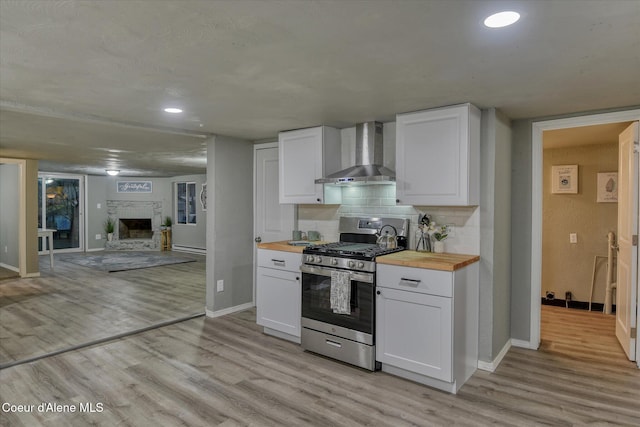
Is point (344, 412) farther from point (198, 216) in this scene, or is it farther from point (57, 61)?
point (198, 216)

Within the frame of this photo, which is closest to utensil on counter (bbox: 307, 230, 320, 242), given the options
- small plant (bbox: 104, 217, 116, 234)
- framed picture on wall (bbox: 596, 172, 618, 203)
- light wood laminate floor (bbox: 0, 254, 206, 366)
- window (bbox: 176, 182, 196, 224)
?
light wood laminate floor (bbox: 0, 254, 206, 366)

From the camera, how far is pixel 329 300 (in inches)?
131

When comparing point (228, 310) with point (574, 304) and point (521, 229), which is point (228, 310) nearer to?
point (521, 229)

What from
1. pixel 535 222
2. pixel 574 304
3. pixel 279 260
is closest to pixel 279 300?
pixel 279 260

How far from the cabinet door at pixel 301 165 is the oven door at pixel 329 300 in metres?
0.91

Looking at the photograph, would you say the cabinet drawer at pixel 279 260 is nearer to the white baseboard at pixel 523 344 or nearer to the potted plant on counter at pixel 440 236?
the potted plant on counter at pixel 440 236

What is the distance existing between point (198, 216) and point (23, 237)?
4.13 metres

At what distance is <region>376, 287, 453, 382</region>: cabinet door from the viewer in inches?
109

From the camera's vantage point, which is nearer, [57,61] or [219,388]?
[57,61]

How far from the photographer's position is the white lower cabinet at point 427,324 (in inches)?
109

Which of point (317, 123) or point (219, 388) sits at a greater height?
point (317, 123)

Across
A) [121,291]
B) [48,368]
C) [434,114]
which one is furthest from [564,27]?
[121,291]

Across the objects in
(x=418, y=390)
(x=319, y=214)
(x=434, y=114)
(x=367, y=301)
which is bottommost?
(x=418, y=390)

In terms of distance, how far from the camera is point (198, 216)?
10.4m
